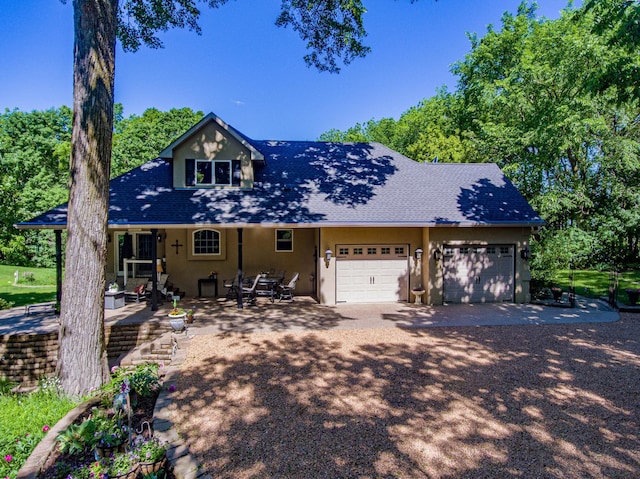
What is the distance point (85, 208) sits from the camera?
5.90 metres

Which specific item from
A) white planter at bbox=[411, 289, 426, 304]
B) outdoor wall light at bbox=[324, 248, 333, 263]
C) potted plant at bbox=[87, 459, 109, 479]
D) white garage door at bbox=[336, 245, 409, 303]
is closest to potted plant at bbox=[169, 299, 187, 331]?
potted plant at bbox=[87, 459, 109, 479]

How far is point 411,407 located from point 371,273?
25.5ft

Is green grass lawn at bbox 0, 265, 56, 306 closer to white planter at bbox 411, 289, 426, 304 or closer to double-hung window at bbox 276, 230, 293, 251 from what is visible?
double-hung window at bbox 276, 230, 293, 251

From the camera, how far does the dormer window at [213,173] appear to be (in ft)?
43.1

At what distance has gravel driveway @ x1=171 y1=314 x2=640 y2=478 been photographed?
383 centimetres

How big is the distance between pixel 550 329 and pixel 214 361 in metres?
8.32

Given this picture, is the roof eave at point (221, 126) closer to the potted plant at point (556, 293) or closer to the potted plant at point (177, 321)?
the potted plant at point (177, 321)

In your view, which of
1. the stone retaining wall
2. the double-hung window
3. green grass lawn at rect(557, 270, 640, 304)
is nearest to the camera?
the stone retaining wall

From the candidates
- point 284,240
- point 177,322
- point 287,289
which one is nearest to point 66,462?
point 177,322

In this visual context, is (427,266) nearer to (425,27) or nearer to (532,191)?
(425,27)

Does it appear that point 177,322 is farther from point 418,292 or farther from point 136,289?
point 418,292

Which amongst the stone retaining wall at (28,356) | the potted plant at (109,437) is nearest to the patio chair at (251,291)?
the stone retaining wall at (28,356)

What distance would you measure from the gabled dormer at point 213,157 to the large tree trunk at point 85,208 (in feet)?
22.9

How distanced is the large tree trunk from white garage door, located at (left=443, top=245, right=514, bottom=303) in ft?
34.0
